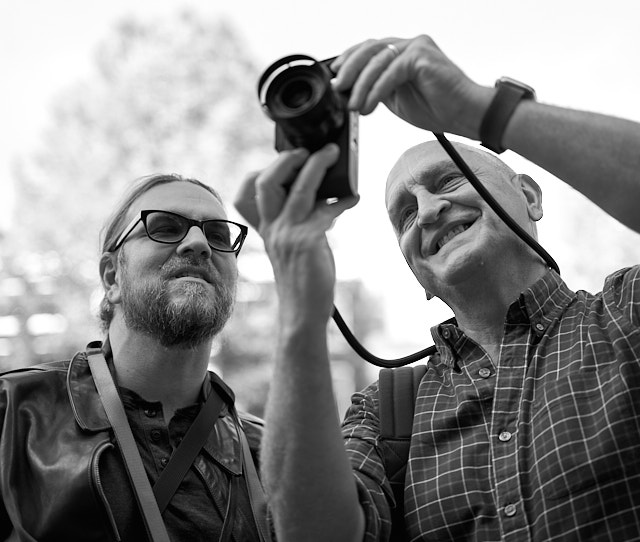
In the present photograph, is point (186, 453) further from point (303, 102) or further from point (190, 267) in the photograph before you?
point (303, 102)

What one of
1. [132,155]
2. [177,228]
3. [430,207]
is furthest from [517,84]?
[132,155]

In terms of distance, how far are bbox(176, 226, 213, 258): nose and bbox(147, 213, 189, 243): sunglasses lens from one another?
49mm

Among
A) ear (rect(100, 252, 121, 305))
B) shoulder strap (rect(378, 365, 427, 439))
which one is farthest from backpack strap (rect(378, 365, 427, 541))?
ear (rect(100, 252, 121, 305))

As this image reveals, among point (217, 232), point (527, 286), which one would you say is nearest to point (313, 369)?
point (527, 286)

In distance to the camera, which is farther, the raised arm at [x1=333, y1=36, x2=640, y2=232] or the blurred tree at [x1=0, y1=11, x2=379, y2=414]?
the blurred tree at [x1=0, y1=11, x2=379, y2=414]

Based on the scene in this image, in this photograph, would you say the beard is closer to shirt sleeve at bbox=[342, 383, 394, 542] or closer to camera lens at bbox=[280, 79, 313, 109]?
shirt sleeve at bbox=[342, 383, 394, 542]

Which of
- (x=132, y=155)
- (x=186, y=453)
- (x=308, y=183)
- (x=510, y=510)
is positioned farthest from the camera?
(x=132, y=155)

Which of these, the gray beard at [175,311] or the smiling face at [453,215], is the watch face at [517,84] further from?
the gray beard at [175,311]

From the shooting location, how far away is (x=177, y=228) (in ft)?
10.7

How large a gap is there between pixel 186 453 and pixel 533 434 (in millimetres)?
1298

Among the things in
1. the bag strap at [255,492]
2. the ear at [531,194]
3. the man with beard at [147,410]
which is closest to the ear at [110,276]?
the man with beard at [147,410]

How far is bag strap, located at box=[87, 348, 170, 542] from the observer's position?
2.48 meters

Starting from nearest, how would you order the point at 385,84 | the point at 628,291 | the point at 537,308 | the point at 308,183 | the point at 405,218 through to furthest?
the point at 308,183 → the point at 385,84 → the point at 628,291 → the point at 537,308 → the point at 405,218

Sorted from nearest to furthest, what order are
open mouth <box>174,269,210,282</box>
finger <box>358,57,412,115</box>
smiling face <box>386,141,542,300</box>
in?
finger <box>358,57,412,115</box> < smiling face <box>386,141,542,300</box> < open mouth <box>174,269,210,282</box>
